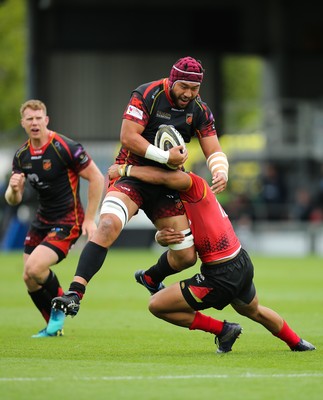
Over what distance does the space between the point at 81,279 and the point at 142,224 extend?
2227 cm

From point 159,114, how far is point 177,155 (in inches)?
20.5

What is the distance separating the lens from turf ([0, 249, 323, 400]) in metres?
7.44

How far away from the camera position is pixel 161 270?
10.2 meters

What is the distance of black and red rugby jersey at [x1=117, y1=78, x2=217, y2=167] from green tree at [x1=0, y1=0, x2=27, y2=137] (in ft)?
127

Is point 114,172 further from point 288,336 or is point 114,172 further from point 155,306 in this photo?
point 288,336

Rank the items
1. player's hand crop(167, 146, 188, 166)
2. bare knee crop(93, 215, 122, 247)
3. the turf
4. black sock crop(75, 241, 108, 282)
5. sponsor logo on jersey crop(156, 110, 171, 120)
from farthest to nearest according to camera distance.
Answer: sponsor logo on jersey crop(156, 110, 171, 120) → player's hand crop(167, 146, 188, 166) → bare knee crop(93, 215, 122, 247) → black sock crop(75, 241, 108, 282) → the turf

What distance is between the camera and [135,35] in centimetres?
3450

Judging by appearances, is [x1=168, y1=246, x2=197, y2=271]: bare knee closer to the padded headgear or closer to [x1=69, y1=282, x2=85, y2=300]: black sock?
[x1=69, y1=282, x2=85, y2=300]: black sock

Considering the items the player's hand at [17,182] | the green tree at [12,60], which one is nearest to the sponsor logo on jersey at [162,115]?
the player's hand at [17,182]

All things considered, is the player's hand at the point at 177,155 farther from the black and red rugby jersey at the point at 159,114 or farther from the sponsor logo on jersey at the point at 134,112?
the sponsor logo on jersey at the point at 134,112

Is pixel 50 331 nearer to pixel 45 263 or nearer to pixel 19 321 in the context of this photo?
pixel 45 263

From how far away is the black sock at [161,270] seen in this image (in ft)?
33.2

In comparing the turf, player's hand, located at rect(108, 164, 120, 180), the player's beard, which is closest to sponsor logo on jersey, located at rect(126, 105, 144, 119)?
the player's beard

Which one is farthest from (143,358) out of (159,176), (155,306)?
(159,176)
